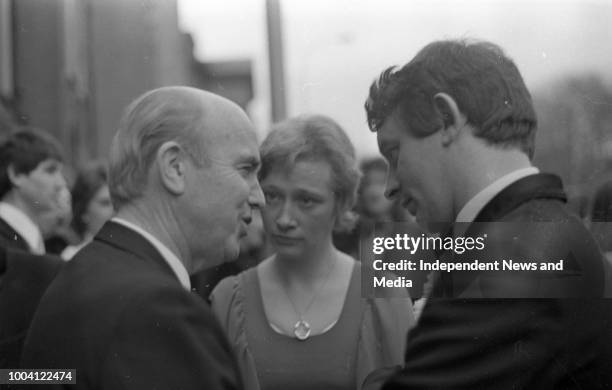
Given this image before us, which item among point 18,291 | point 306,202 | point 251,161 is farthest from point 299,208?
point 18,291

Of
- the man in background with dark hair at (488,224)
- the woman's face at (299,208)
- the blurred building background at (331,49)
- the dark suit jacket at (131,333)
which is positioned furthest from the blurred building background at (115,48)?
the dark suit jacket at (131,333)

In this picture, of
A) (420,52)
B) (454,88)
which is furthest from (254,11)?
(454,88)

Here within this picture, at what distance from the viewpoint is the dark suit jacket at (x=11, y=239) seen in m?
2.07

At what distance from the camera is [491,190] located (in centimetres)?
153

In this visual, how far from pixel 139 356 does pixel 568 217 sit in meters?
0.81

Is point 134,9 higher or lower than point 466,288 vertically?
higher

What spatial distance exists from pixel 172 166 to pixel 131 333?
353 mm

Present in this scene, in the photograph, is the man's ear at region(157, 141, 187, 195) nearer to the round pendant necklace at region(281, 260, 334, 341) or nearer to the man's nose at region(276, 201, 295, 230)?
the man's nose at region(276, 201, 295, 230)

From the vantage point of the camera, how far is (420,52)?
1741 mm

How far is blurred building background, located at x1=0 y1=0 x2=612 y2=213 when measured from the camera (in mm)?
1804

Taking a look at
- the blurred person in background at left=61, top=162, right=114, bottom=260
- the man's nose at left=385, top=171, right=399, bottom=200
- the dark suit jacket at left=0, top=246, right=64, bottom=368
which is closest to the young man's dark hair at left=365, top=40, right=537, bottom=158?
the man's nose at left=385, top=171, right=399, bottom=200

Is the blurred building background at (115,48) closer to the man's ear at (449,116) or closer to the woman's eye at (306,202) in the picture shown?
the woman's eye at (306,202)

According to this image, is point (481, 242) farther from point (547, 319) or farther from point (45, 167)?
point (45, 167)

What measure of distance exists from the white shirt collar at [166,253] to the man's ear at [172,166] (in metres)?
0.10
